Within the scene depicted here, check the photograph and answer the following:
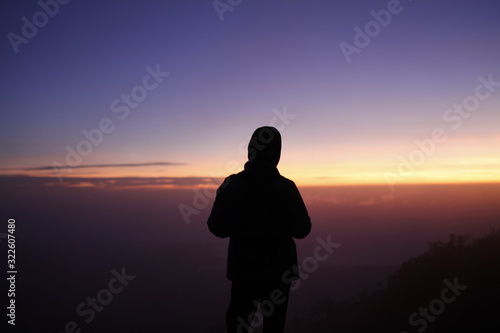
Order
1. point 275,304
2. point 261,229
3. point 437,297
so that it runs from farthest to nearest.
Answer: point 437,297
point 275,304
point 261,229

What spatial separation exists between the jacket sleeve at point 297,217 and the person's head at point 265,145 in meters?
0.32

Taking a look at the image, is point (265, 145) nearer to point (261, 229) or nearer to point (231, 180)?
point (231, 180)

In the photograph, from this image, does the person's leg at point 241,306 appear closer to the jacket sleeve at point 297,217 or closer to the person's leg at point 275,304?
the person's leg at point 275,304

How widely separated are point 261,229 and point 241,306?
0.69 meters

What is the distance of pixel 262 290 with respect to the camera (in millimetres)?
2891

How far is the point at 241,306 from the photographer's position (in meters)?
2.94

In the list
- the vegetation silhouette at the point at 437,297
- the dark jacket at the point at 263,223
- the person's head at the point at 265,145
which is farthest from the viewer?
the vegetation silhouette at the point at 437,297

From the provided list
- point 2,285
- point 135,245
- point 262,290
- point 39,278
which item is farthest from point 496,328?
point 135,245

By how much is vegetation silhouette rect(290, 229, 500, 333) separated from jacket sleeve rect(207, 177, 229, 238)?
5037mm

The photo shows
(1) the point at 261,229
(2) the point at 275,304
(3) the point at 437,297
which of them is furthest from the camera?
(3) the point at 437,297

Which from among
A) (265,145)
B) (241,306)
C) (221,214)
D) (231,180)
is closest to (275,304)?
(241,306)

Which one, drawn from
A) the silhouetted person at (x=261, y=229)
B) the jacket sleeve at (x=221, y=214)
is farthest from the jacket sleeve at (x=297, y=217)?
the jacket sleeve at (x=221, y=214)

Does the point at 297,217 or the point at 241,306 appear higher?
the point at 297,217

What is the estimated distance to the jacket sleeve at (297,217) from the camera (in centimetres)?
283
